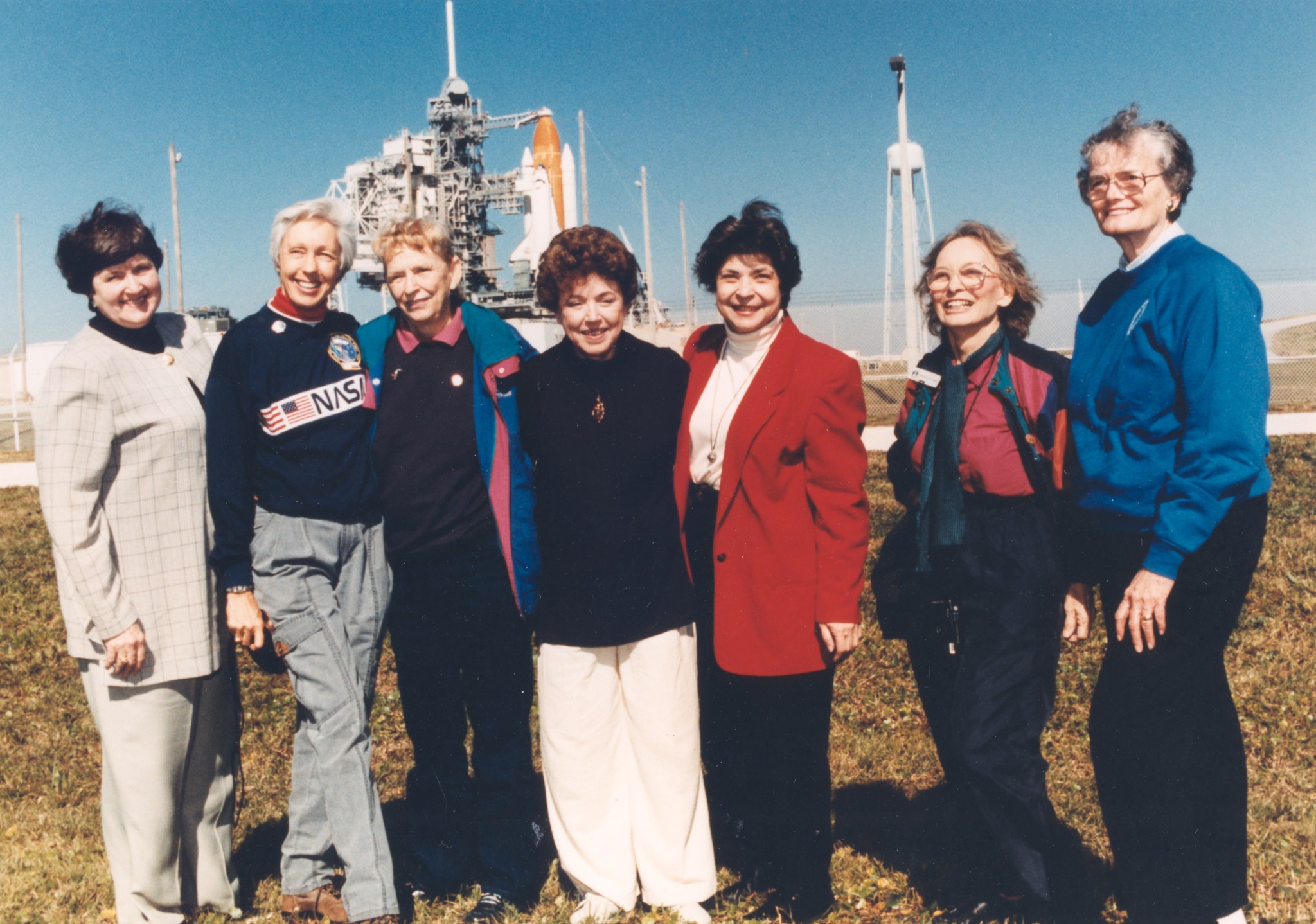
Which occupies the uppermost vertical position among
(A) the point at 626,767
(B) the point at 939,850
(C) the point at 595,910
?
(A) the point at 626,767

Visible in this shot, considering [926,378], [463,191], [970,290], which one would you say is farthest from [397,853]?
[463,191]

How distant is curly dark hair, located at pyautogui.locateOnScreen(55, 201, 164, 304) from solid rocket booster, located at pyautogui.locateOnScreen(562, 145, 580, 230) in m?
48.0

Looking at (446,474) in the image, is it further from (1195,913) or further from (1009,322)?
(1195,913)

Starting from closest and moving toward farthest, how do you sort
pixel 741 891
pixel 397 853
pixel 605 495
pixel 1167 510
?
1. pixel 1167 510
2. pixel 605 495
3. pixel 741 891
4. pixel 397 853

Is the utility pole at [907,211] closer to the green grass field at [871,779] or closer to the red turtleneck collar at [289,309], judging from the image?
the green grass field at [871,779]

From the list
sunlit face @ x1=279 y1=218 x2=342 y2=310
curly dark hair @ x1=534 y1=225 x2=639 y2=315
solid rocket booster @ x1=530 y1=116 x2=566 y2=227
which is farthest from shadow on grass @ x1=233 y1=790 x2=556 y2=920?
solid rocket booster @ x1=530 y1=116 x2=566 y2=227

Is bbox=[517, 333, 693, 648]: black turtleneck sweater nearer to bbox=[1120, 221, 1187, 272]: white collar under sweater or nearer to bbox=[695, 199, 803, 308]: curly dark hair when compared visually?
bbox=[695, 199, 803, 308]: curly dark hair

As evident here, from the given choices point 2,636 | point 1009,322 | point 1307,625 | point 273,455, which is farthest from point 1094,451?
point 2,636

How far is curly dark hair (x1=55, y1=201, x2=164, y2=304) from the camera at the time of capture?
3.14 m

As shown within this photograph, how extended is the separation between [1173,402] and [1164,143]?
0.78 meters

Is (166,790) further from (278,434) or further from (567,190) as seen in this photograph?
(567,190)

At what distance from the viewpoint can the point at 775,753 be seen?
340cm

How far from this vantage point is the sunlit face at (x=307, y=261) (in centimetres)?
331

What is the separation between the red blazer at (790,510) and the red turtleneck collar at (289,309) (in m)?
1.35
